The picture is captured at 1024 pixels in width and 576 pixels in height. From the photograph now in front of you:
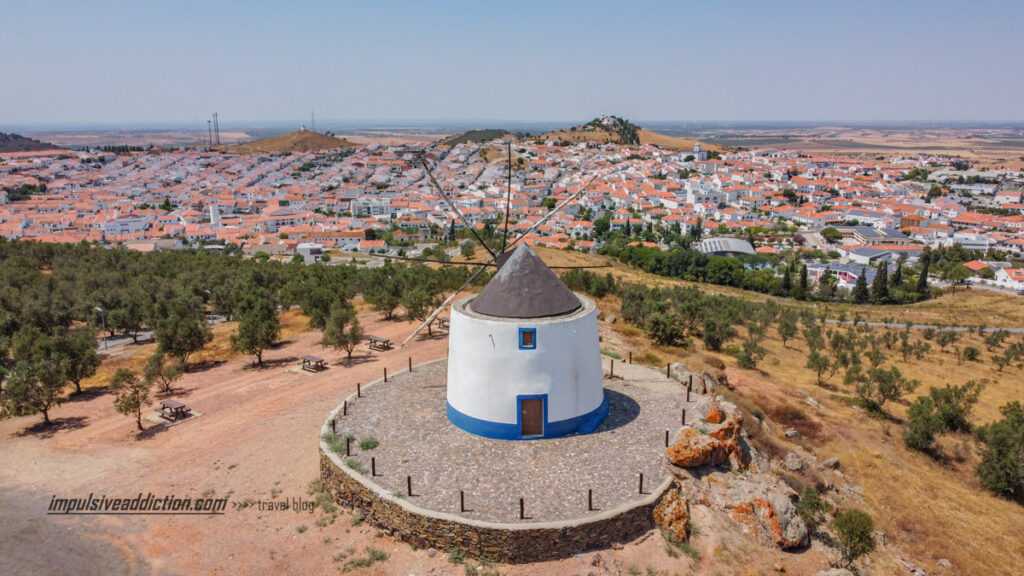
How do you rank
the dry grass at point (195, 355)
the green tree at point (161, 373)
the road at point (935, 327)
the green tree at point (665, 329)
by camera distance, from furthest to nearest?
the road at point (935, 327)
the green tree at point (665, 329)
the dry grass at point (195, 355)
the green tree at point (161, 373)

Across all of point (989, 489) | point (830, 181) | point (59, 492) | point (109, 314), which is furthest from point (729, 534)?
point (830, 181)

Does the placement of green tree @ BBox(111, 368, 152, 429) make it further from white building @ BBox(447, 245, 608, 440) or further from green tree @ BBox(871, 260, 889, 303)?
green tree @ BBox(871, 260, 889, 303)

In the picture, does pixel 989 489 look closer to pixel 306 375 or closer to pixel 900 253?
pixel 306 375

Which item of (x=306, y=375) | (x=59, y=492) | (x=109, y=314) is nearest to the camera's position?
(x=59, y=492)

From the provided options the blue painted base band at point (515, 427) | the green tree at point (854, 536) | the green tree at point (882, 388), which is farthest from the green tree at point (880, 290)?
the blue painted base band at point (515, 427)

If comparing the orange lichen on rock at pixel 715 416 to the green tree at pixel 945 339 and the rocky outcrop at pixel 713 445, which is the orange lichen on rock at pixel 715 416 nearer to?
the rocky outcrop at pixel 713 445

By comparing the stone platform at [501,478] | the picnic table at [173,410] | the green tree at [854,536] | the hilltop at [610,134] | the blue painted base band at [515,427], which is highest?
the hilltop at [610,134]

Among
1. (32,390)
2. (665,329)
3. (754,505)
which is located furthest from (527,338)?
(32,390)
